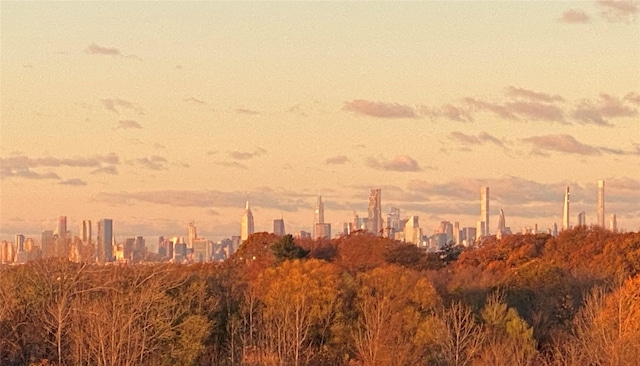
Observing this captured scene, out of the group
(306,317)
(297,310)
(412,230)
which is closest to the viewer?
(297,310)

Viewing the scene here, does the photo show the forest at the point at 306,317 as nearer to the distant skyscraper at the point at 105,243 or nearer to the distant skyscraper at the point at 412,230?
the distant skyscraper at the point at 105,243

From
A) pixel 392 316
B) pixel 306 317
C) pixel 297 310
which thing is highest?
pixel 297 310

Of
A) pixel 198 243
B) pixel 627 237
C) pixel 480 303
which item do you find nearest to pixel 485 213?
pixel 198 243

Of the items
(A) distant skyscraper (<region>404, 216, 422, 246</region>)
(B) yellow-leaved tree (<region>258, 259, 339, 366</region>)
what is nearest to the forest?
(B) yellow-leaved tree (<region>258, 259, 339, 366</region>)

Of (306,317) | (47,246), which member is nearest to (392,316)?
(306,317)

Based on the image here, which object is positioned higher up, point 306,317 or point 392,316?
point 392,316

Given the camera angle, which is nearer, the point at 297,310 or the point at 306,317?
the point at 297,310

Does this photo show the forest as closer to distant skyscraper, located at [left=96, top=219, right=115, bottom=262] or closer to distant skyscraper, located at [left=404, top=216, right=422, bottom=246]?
distant skyscraper, located at [left=96, top=219, right=115, bottom=262]

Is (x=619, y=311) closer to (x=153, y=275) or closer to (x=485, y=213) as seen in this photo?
(x=153, y=275)

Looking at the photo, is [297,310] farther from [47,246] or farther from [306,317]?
[47,246]

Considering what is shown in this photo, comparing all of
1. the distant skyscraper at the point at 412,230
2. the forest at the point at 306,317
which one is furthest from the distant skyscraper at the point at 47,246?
the distant skyscraper at the point at 412,230
